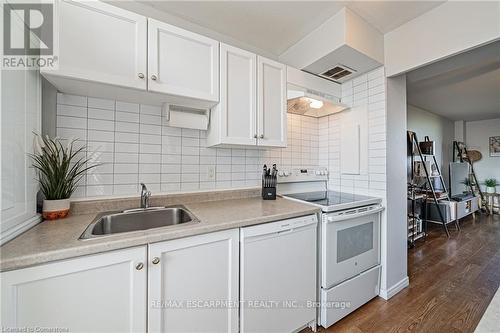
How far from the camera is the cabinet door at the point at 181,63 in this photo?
4.04 ft

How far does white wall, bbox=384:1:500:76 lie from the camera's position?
1.32m

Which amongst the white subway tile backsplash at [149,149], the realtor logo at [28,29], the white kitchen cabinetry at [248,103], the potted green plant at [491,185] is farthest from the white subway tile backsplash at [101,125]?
the potted green plant at [491,185]

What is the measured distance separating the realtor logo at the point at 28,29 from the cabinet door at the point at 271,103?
49.3 inches

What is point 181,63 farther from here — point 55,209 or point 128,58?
point 55,209

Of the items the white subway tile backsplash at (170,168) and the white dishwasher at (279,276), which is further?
the white subway tile backsplash at (170,168)

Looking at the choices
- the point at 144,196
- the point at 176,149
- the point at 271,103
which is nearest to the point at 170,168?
the point at 176,149

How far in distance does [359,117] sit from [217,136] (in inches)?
57.7

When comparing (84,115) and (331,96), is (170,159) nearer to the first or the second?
(84,115)

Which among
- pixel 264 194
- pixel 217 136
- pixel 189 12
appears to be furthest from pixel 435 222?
pixel 189 12

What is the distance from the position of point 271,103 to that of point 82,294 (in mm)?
1621

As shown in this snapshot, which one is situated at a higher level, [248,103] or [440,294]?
[248,103]

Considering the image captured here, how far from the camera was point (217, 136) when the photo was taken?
1516mm

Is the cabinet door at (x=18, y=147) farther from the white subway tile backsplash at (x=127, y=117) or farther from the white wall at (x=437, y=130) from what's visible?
the white wall at (x=437, y=130)

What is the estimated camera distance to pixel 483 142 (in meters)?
Answer: 5.24
